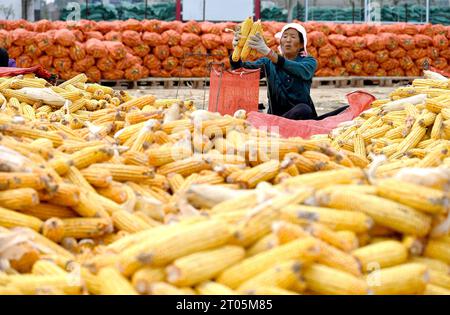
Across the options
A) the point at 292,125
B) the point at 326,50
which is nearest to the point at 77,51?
the point at 326,50

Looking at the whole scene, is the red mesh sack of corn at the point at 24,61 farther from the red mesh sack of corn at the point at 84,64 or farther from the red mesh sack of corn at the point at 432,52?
the red mesh sack of corn at the point at 432,52

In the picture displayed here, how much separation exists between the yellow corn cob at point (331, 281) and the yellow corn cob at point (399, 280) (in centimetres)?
6

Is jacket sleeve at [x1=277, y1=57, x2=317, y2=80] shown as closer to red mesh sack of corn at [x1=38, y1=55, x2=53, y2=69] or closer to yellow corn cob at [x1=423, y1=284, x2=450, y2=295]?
yellow corn cob at [x1=423, y1=284, x2=450, y2=295]

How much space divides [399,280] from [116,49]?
12.0 meters

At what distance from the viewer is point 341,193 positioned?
2.54 metres

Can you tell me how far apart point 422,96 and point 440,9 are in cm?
1385

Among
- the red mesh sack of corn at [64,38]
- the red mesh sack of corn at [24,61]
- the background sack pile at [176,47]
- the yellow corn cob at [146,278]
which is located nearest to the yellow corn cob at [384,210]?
the yellow corn cob at [146,278]

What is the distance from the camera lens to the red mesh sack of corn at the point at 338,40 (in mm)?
15031

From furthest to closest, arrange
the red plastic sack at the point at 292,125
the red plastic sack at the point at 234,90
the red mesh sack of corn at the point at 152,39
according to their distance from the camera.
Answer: the red mesh sack of corn at the point at 152,39 → the red plastic sack at the point at 234,90 → the red plastic sack at the point at 292,125

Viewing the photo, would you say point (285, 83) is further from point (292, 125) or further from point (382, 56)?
point (382, 56)
